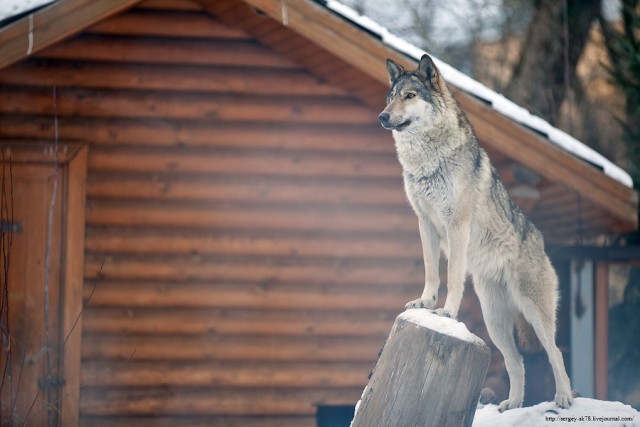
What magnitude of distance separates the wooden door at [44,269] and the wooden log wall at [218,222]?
0.43 feet

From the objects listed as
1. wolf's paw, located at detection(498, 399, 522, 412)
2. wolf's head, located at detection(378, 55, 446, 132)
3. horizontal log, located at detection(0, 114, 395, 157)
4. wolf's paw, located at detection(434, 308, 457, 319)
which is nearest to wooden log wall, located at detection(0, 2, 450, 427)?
horizontal log, located at detection(0, 114, 395, 157)

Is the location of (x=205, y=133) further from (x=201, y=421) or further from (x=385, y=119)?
(x=385, y=119)

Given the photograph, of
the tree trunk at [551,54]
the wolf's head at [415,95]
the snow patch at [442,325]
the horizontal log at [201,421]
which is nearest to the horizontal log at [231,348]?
the horizontal log at [201,421]

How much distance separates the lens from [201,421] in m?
7.37

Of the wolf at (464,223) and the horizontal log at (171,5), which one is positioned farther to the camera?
the horizontal log at (171,5)

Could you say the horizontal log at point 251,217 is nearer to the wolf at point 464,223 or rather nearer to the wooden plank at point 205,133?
the wooden plank at point 205,133

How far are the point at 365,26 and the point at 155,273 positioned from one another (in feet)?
8.92

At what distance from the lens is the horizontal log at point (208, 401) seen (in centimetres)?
722

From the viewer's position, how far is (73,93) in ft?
23.6

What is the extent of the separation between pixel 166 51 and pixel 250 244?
1793mm

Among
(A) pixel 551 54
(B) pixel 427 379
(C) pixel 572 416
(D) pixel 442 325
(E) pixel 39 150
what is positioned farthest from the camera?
(A) pixel 551 54

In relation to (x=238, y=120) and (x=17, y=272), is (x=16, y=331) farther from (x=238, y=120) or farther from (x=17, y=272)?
(x=238, y=120)

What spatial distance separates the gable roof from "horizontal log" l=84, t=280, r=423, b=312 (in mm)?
1600

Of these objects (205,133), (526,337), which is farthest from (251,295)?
(526,337)
